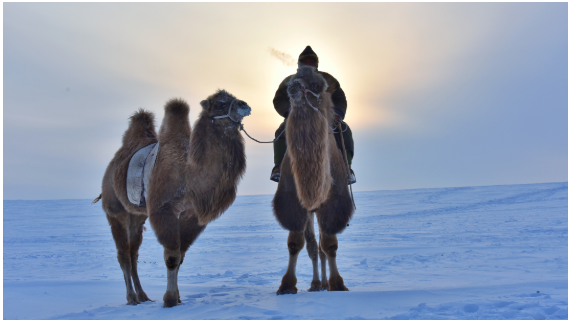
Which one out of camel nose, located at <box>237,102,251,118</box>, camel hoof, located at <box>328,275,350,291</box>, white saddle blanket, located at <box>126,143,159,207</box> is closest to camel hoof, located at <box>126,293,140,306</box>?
white saddle blanket, located at <box>126,143,159,207</box>

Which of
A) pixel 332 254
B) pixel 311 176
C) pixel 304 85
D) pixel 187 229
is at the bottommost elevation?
pixel 332 254

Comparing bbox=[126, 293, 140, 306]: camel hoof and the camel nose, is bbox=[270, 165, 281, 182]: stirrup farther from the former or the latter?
bbox=[126, 293, 140, 306]: camel hoof

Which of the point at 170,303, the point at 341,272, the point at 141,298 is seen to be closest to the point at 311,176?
the point at 170,303

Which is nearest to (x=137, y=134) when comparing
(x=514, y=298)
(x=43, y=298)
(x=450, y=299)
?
(x=43, y=298)

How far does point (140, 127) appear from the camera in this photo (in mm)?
6461

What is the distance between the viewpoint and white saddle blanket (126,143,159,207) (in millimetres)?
5117

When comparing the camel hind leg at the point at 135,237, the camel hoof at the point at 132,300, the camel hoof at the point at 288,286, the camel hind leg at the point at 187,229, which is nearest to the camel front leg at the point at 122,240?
the camel hind leg at the point at 135,237

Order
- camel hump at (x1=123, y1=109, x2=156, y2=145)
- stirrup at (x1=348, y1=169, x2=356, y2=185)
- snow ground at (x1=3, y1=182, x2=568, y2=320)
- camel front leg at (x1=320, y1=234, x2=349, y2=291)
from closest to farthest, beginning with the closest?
snow ground at (x1=3, y1=182, x2=568, y2=320)
camel front leg at (x1=320, y1=234, x2=349, y2=291)
stirrup at (x1=348, y1=169, x2=356, y2=185)
camel hump at (x1=123, y1=109, x2=156, y2=145)

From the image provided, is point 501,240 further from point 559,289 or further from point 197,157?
point 197,157

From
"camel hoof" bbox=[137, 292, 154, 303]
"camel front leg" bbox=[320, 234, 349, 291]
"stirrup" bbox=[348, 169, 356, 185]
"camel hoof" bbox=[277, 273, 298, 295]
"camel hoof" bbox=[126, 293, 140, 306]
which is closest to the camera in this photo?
"camel hoof" bbox=[277, 273, 298, 295]

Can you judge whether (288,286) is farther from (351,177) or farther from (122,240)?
(122,240)

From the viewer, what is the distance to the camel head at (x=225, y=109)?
181 inches

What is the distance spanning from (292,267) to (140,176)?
81.9 inches

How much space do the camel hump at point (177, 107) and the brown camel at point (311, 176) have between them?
4.82ft
